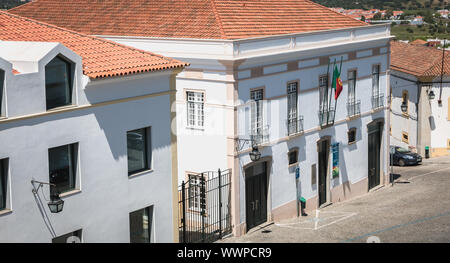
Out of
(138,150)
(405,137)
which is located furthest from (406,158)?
(138,150)

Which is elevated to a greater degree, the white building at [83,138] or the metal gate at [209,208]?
the white building at [83,138]

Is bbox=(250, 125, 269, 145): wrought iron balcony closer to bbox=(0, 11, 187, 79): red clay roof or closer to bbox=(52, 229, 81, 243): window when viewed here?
bbox=(0, 11, 187, 79): red clay roof

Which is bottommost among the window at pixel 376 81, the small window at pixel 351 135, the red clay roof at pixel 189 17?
the small window at pixel 351 135

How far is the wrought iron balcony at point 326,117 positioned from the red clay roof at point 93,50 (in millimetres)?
11469

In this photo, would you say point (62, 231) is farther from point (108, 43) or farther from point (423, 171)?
point (423, 171)

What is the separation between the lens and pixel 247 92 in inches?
1064

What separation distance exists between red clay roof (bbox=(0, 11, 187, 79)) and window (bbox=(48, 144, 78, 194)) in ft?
6.87

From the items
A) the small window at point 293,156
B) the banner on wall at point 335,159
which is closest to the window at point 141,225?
the small window at point 293,156

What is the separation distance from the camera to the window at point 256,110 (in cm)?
2756

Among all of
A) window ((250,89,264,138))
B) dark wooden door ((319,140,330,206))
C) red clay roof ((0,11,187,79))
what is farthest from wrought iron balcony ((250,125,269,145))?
red clay roof ((0,11,187,79))

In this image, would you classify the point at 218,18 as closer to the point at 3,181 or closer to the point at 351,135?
the point at 351,135

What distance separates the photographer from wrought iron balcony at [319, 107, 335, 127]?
31.7 m

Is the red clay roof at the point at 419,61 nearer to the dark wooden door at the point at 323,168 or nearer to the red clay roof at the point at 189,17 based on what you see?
the red clay roof at the point at 189,17

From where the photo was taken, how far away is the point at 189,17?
97.1ft
